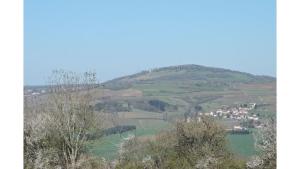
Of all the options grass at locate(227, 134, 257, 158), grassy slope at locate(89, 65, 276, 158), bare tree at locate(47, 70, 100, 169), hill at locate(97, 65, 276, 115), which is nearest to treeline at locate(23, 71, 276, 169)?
bare tree at locate(47, 70, 100, 169)

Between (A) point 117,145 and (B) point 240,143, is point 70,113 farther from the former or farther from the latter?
(B) point 240,143

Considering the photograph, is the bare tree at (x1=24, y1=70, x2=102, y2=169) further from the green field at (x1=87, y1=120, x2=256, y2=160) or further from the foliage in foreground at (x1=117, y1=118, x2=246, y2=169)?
the foliage in foreground at (x1=117, y1=118, x2=246, y2=169)

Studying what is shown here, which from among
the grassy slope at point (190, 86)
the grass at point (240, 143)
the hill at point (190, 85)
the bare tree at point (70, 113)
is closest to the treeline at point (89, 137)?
the bare tree at point (70, 113)

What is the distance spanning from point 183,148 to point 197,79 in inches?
556

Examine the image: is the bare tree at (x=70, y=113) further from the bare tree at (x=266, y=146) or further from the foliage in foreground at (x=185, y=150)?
the bare tree at (x=266, y=146)

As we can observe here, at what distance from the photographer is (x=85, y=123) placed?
9.93 meters

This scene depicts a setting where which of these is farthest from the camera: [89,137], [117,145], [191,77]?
[191,77]

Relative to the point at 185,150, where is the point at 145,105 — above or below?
above

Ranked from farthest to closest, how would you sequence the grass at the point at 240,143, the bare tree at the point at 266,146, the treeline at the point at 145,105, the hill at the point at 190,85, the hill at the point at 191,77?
the hill at the point at 191,77 < the hill at the point at 190,85 < the treeline at the point at 145,105 < the grass at the point at 240,143 < the bare tree at the point at 266,146

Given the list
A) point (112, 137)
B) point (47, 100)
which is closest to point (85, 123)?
A: point (47, 100)

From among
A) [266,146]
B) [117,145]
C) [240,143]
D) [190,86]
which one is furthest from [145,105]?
[266,146]
